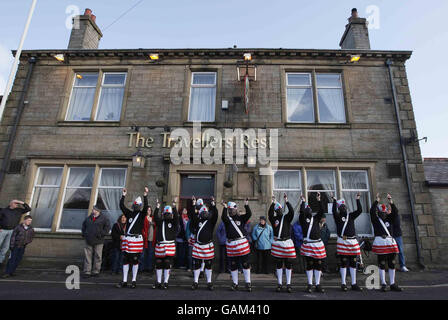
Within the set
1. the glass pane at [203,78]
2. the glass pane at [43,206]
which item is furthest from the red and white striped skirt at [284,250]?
the glass pane at [43,206]

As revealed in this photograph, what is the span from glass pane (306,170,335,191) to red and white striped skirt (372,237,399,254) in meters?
3.63

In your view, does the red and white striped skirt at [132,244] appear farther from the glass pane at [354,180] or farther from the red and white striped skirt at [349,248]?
the glass pane at [354,180]

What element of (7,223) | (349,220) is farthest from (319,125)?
(7,223)

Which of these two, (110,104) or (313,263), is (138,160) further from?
(313,263)

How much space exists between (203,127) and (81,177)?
5243 millimetres

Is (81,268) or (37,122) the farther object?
(37,122)

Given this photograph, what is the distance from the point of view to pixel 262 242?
8539 millimetres

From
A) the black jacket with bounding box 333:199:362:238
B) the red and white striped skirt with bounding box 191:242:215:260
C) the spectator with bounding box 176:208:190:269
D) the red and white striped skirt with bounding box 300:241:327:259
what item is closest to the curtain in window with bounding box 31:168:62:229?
the spectator with bounding box 176:208:190:269

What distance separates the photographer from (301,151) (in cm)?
→ 1020

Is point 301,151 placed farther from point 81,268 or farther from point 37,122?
point 37,122

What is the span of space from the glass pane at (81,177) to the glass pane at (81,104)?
231cm

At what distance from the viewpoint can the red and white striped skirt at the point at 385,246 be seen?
20.9 feet

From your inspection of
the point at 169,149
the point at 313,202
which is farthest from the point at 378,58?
the point at 169,149

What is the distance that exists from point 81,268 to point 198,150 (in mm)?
5774
